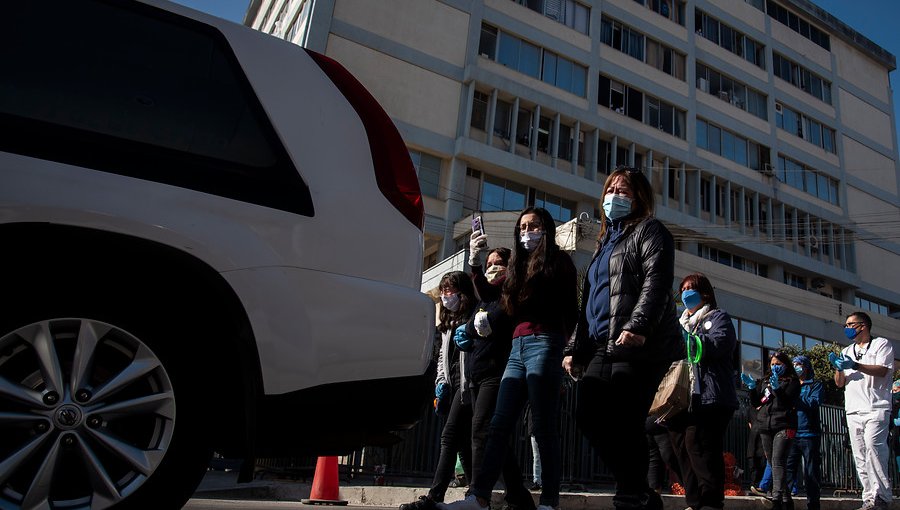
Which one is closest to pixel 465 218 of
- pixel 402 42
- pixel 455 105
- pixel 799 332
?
pixel 455 105

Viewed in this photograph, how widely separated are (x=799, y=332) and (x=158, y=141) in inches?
1245

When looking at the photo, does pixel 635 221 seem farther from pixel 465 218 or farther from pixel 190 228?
pixel 465 218

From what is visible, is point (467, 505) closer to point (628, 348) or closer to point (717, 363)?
point (628, 348)

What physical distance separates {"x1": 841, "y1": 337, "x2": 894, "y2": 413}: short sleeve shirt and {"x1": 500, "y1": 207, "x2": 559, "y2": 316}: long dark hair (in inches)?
153

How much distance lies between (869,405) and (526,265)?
419cm

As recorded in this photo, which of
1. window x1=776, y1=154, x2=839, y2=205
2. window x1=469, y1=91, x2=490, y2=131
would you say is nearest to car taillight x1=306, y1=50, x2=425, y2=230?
window x1=469, y1=91, x2=490, y2=131

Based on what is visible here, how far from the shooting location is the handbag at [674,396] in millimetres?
4707

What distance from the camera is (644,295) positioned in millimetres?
3223

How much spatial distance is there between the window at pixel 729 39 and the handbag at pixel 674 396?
30954 millimetres

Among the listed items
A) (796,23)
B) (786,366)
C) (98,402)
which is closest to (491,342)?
(98,402)

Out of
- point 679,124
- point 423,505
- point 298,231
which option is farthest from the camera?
point 679,124

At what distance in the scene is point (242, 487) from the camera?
6.51m

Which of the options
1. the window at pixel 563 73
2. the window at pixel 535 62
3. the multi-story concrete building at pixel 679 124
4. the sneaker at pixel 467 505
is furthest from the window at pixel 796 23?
the sneaker at pixel 467 505

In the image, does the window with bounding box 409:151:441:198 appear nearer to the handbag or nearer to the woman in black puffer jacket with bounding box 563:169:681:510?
the handbag
